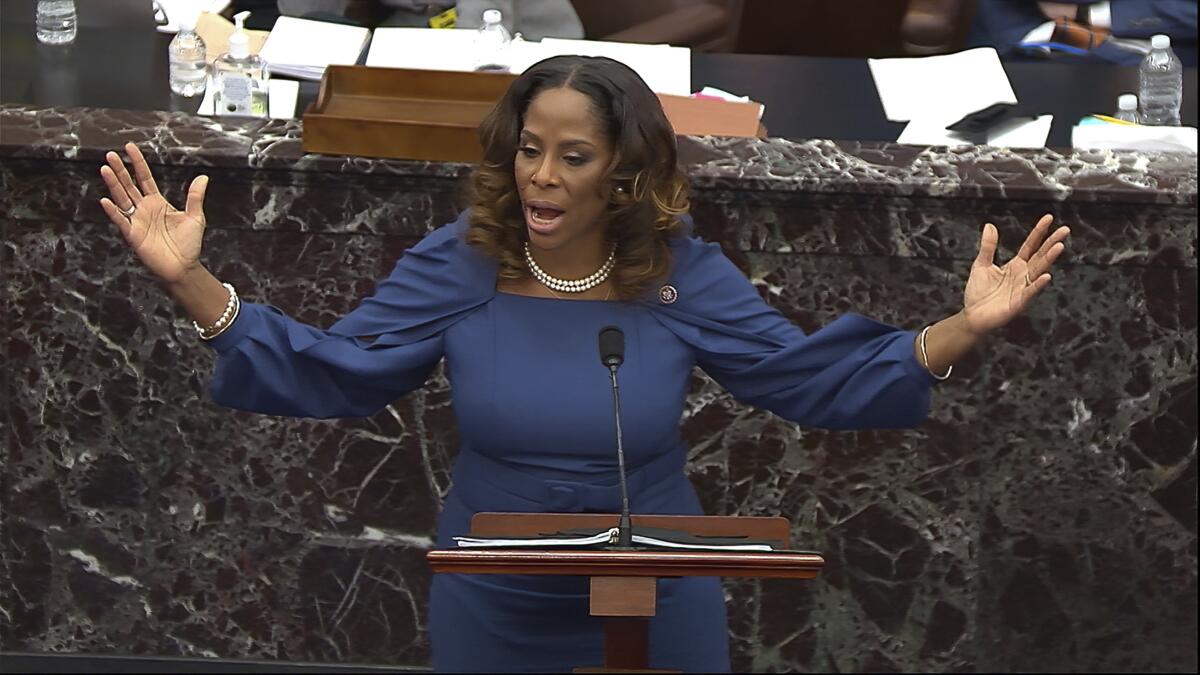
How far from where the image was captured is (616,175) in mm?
2619

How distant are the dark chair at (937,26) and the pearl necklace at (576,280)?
291 centimetres

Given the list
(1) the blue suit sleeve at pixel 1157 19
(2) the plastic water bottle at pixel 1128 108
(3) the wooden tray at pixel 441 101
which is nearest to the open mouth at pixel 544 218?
(3) the wooden tray at pixel 441 101

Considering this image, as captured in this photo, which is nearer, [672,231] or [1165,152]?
[672,231]

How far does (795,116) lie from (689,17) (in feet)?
3.63

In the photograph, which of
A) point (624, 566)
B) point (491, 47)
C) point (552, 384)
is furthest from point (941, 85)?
point (624, 566)

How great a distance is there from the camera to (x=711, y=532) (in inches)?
98.8

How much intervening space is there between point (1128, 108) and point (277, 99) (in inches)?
77.5

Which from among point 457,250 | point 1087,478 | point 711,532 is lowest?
point 1087,478

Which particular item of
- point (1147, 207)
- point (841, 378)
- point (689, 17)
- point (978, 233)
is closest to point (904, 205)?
point (978, 233)

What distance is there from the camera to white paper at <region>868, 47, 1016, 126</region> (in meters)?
4.34

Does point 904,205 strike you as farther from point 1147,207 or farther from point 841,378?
point 841,378

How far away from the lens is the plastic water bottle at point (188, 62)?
13.6 feet

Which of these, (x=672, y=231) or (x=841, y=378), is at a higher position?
(x=672, y=231)

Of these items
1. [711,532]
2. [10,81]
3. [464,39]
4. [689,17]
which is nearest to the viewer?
[711,532]
